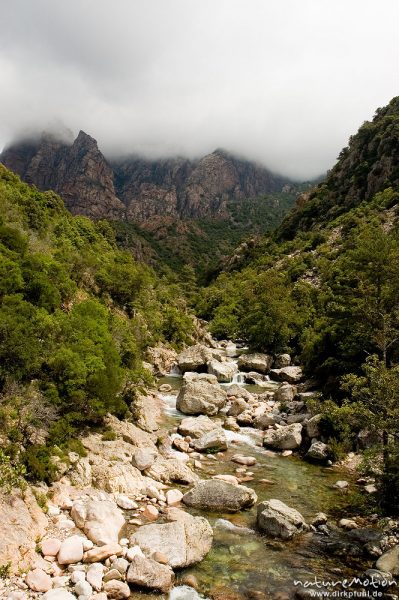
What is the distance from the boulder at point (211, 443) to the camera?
24856 millimetres

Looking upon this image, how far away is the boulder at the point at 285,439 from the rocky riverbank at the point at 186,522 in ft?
0.21

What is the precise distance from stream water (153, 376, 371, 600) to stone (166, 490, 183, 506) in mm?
1228

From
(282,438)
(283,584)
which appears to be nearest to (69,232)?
(282,438)

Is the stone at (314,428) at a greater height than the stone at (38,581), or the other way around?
the stone at (314,428)

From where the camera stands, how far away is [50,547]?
514 inches

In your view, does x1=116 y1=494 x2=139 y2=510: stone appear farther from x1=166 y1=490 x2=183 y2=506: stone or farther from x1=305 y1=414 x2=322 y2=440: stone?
x1=305 y1=414 x2=322 y2=440: stone

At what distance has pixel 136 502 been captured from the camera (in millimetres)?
17484

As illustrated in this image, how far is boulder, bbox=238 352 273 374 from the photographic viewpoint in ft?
165

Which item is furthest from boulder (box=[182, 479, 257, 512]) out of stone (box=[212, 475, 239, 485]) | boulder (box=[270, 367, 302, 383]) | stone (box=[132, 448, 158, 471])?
boulder (box=[270, 367, 302, 383])

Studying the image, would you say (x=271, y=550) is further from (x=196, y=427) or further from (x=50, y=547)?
(x=196, y=427)

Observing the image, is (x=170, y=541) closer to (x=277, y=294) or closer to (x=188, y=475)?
(x=188, y=475)

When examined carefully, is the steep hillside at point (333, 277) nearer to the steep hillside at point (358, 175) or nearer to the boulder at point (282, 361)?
the steep hillside at point (358, 175)

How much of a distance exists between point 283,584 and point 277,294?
52.4 metres

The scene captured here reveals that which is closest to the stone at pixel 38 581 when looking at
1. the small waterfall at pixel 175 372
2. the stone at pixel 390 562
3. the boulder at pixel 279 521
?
the boulder at pixel 279 521
